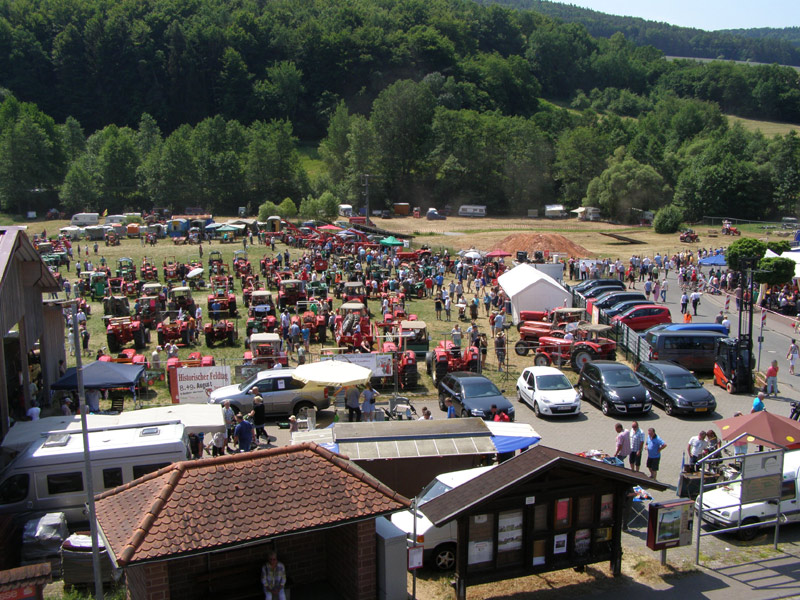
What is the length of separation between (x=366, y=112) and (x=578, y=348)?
113637 millimetres

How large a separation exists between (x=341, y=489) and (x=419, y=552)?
1363 millimetres

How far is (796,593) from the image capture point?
1004cm

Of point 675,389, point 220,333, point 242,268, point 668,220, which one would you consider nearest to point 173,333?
point 220,333

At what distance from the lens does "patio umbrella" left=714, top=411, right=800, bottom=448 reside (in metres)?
12.7

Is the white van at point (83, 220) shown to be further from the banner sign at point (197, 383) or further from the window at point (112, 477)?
the window at point (112, 477)

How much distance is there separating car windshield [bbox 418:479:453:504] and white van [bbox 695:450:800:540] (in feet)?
14.0

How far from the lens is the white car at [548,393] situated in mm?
18219

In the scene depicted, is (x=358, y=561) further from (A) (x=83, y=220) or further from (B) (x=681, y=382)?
(A) (x=83, y=220)

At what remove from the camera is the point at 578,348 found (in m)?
22.8

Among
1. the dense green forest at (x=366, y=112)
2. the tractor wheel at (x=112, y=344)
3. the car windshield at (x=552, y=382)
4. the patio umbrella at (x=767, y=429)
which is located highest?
the dense green forest at (x=366, y=112)

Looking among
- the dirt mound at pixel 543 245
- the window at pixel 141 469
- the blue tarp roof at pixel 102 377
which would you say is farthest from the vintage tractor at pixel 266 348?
the dirt mound at pixel 543 245

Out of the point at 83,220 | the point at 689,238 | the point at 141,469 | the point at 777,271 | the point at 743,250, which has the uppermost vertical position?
the point at 83,220

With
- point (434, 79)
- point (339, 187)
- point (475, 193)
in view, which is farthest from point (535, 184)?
point (434, 79)

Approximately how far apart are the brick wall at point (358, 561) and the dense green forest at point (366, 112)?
2509 inches
